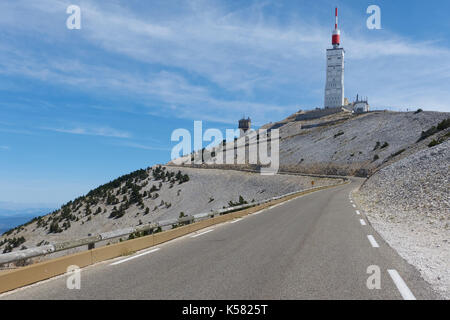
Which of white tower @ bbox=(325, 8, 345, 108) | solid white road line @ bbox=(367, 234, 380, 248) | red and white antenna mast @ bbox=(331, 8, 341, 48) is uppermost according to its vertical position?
red and white antenna mast @ bbox=(331, 8, 341, 48)

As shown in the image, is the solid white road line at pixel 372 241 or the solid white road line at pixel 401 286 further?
the solid white road line at pixel 372 241

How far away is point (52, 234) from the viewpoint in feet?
193

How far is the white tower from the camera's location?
509 feet

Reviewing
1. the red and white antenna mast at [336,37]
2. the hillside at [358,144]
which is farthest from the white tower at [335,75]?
the hillside at [358,144]

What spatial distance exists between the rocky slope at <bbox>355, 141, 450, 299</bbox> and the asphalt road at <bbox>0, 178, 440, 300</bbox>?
493mm

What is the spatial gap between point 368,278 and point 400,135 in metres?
69.1

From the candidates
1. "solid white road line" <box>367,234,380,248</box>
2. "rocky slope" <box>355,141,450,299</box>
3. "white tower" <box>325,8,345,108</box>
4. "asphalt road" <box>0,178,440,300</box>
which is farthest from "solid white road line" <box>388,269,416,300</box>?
"white tower" <box>325,8,345,108</box>

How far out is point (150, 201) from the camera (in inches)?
2611

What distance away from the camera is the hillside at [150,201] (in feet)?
180

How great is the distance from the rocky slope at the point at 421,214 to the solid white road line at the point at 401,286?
497mm

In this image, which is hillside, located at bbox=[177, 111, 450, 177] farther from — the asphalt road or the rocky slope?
the asphalt road

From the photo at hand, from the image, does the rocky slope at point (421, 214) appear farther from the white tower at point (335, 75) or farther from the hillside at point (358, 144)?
the white tower at point (335, 75)
